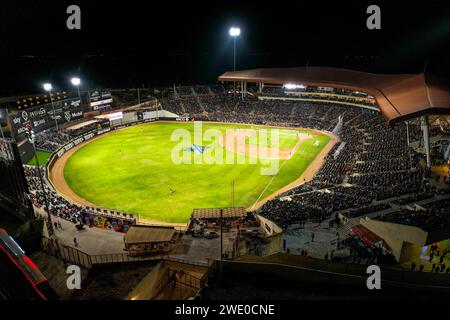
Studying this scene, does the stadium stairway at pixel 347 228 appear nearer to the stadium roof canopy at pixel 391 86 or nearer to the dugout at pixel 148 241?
the stadium roof canopy at pixel 391 86

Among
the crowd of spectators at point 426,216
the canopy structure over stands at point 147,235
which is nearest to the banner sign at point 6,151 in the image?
the canopy structure over stands at point 147,235

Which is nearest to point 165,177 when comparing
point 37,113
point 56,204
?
point 56,204

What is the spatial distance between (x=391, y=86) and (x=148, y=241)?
110 feet

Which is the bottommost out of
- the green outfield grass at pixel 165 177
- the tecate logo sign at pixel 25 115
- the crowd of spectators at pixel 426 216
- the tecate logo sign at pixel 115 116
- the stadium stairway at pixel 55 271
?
the green outfield grass at pixel 165 177

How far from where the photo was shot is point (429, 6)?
4875cm

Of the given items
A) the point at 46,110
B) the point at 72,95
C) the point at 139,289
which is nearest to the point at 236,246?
the point at 139,289

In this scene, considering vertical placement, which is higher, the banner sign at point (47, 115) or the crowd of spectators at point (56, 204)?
the banner sign at point (47, 115)

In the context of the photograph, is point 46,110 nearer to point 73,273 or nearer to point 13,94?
point 13,94

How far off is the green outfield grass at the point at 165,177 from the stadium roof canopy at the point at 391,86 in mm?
11252

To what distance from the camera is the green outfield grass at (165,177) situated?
37.0 metres

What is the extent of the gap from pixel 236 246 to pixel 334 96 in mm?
64548

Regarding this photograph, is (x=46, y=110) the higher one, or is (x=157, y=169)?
(x=46, y=110)
